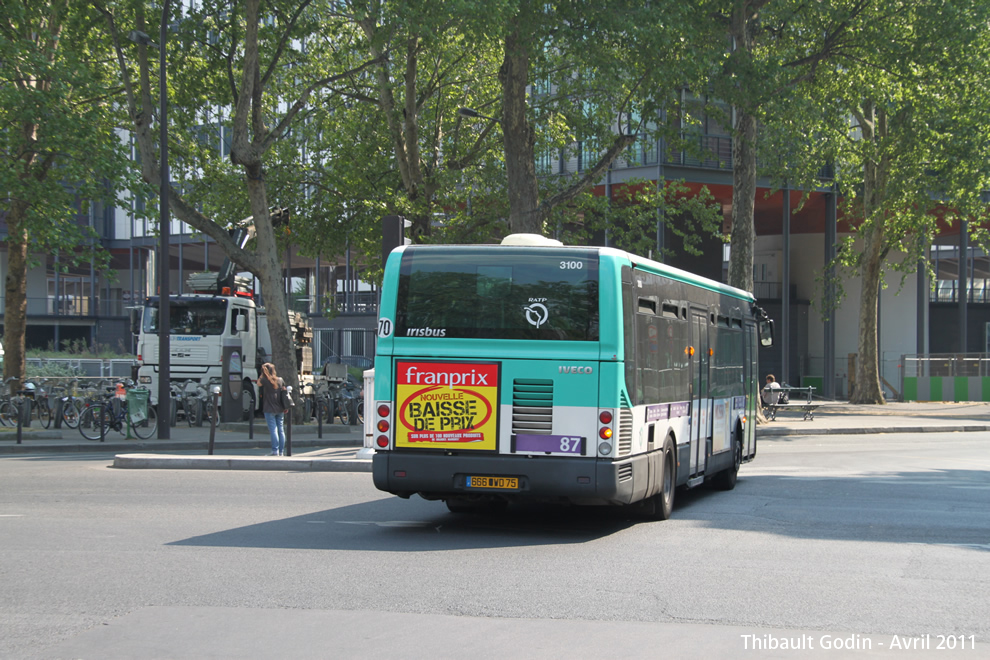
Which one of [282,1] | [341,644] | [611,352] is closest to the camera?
[341,644]

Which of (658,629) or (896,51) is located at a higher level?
(896,51)

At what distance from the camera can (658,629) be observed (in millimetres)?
6379

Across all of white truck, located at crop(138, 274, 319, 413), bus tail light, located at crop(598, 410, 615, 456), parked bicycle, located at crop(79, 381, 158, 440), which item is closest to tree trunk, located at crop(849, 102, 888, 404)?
white truck, located at crop(138, 274, 319, 413)

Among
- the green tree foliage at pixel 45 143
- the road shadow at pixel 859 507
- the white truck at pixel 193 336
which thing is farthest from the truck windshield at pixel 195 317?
the road shadow at pixel 859 507

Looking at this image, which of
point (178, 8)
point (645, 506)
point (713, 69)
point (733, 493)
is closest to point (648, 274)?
point (645, 506)

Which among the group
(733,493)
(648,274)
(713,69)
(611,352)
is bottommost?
(733,493)

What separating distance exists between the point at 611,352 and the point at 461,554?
2.44 metres

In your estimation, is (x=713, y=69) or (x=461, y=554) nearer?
(x=461, y=554)

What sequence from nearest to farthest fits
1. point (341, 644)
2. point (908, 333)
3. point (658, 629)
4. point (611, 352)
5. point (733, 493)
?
point (341, 644), point (658, 629), point (611, 352), point (733, 493), point (908, 333)

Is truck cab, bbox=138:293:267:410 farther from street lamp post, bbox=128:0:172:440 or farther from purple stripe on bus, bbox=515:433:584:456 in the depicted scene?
purple stripe on bus, bbox=515:433:584:456

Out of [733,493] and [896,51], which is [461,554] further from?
[896,51]

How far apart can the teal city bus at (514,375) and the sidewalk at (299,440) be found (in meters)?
6.37

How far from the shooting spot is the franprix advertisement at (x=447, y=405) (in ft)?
32.7

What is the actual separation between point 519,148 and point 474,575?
16647mm
